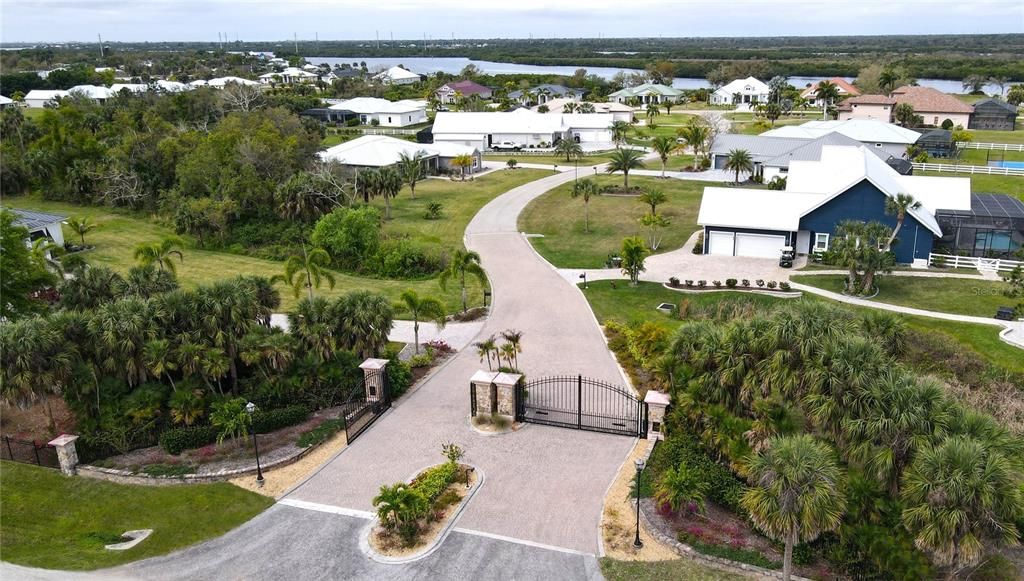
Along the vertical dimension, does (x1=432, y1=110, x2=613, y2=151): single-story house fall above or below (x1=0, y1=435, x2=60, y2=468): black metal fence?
above

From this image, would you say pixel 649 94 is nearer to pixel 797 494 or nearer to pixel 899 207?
pixel 899 207

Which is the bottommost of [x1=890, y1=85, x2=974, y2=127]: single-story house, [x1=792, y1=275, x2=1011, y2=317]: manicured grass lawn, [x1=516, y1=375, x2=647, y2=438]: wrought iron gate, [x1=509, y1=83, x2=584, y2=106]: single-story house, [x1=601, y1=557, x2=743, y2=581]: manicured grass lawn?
[x1=601, y1=557, x2=743, y2=581]: manicured grass lawn

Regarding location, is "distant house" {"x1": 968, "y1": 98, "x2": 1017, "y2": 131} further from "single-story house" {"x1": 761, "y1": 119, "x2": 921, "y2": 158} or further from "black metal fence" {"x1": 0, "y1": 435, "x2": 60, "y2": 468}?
"black metal fence" {"x1": 0, "y1": 435, "x2": 60, "y2": 468}

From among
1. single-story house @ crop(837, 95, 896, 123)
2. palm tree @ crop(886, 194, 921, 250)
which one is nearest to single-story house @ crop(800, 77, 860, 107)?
single-story house @ crop(837, 95, 896, 123)

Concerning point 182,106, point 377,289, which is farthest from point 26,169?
point 377,289

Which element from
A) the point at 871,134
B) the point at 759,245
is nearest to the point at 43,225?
the point at 759,245

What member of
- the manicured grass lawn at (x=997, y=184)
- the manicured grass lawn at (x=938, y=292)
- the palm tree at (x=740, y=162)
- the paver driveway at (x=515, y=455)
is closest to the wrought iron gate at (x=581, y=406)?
the paver driveway at (x=515, y=455)
